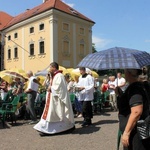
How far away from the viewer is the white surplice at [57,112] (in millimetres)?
7164

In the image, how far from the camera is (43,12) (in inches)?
1342

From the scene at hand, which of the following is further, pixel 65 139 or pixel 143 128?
pixel 65 139

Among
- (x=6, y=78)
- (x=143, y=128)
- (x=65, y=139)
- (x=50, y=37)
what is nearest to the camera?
(x=143, y=128)

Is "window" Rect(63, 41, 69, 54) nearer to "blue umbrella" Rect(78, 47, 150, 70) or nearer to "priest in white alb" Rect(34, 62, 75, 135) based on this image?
"priest in white alb" Rect(34, 62, 75, 135)

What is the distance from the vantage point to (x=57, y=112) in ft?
23.6

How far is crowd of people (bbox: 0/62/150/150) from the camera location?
11.0ft

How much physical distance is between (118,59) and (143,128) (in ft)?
5.67

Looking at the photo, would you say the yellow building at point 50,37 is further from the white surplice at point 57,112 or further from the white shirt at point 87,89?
the white surplice at point 57,112

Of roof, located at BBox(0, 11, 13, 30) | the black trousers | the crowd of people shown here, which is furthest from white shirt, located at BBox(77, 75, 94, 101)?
roof, located at BBox(0, 11, 13, 30)

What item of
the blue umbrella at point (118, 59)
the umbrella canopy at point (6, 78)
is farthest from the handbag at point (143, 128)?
the umbrella canopy at point (6, 78)

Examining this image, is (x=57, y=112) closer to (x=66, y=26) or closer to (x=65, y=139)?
(x=65, y=139)

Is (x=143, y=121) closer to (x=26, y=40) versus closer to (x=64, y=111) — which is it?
(x=64, y=111)

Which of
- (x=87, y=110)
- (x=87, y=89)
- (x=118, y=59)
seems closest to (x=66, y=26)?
(x=87, y=89)

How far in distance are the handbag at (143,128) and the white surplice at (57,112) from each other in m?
3.99
